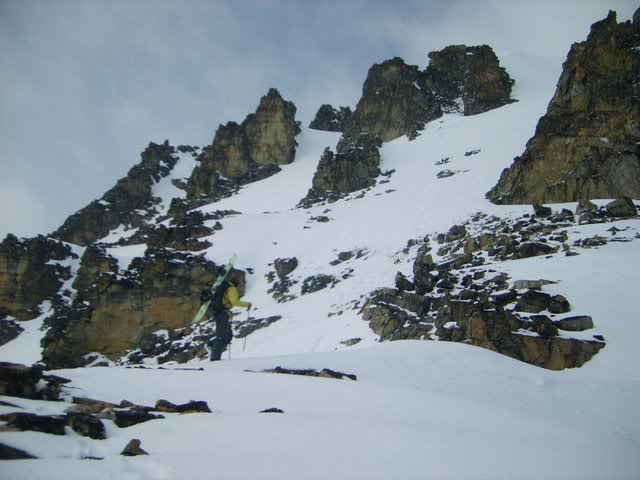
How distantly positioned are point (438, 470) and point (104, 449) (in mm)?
2963

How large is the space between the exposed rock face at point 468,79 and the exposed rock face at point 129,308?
43.9m

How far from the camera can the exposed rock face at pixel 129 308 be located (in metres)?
32.9

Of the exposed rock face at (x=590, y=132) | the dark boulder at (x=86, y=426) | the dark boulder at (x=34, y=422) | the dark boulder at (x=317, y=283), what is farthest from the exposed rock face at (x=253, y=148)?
the dark boulder at (x=34, y=422)

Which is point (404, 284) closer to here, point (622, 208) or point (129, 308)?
point (622, 208)

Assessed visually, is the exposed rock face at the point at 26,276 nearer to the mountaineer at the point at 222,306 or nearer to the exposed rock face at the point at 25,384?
the mountaineer at the point at 222,306

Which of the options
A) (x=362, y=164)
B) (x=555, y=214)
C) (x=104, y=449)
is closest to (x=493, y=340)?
(x=104, y=449)

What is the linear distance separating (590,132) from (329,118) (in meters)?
64.9

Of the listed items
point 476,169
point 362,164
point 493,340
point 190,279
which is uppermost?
point 362,164

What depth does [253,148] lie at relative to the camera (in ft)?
248

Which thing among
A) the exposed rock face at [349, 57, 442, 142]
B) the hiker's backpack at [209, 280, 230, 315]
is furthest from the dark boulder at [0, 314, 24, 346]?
the exposed rock face at [349, 57, 442, 142]

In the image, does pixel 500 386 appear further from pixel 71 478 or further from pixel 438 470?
pixel 71 478

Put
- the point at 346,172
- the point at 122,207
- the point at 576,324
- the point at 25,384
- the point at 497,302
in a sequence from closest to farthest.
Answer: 1. the point at 25,384
2. the point at 576,324
3. the point at 497,302
4. the point at 346,172
5. the point at 122,207

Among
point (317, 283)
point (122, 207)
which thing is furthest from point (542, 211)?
point (122, 207)

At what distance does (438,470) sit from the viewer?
4184 mm
